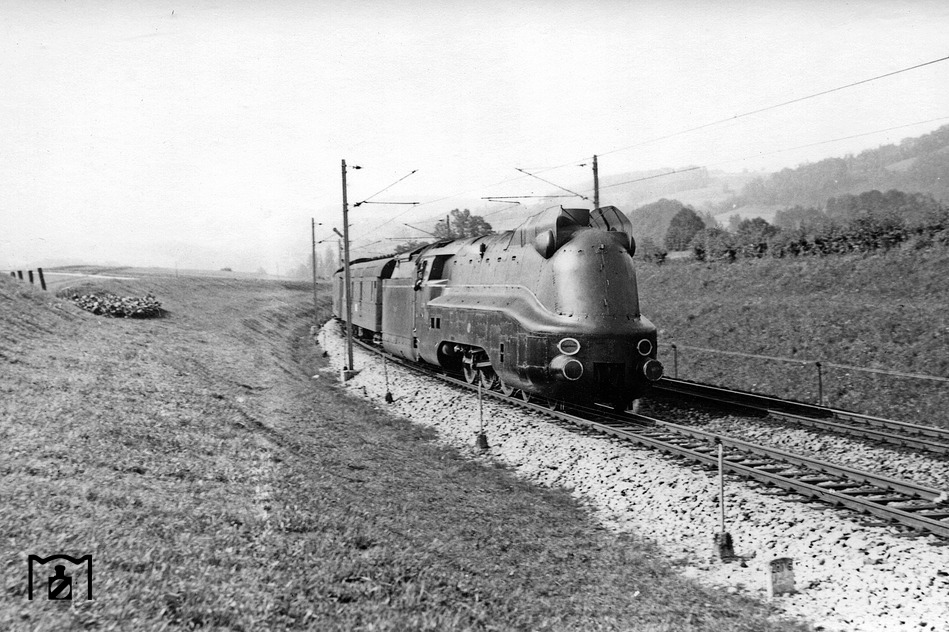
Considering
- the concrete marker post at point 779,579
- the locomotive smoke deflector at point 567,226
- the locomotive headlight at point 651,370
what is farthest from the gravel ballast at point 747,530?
the locomotive smoke deflector at point 567,226

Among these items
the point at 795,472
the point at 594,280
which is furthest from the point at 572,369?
the point at 795,472

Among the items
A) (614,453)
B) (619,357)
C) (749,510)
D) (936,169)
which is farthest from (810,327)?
(936,169)

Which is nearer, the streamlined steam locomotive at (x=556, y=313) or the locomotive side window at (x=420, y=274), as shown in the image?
the streamlined steam locomotive at (x=556, y=313)

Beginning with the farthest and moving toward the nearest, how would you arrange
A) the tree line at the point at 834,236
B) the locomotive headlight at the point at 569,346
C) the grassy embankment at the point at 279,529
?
the tree line at the point at 834,236
the locomotive headlight at the point at 569,346
the grassy embankment at the point at 279,529

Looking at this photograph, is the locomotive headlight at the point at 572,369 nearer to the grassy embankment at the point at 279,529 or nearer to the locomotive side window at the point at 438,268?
the grassy embankment at the point at 279,529

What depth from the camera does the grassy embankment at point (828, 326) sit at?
15.4 metres

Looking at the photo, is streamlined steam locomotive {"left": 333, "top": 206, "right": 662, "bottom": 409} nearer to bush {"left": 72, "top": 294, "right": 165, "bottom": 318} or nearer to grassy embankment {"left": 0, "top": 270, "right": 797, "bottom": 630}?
grassy embankment {"left": 0, "top": 270, "right": 797, "bottom": 630}

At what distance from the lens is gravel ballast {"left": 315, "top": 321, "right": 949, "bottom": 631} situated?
5.57 meters

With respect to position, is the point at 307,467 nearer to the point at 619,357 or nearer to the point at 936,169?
the point at 619,357
